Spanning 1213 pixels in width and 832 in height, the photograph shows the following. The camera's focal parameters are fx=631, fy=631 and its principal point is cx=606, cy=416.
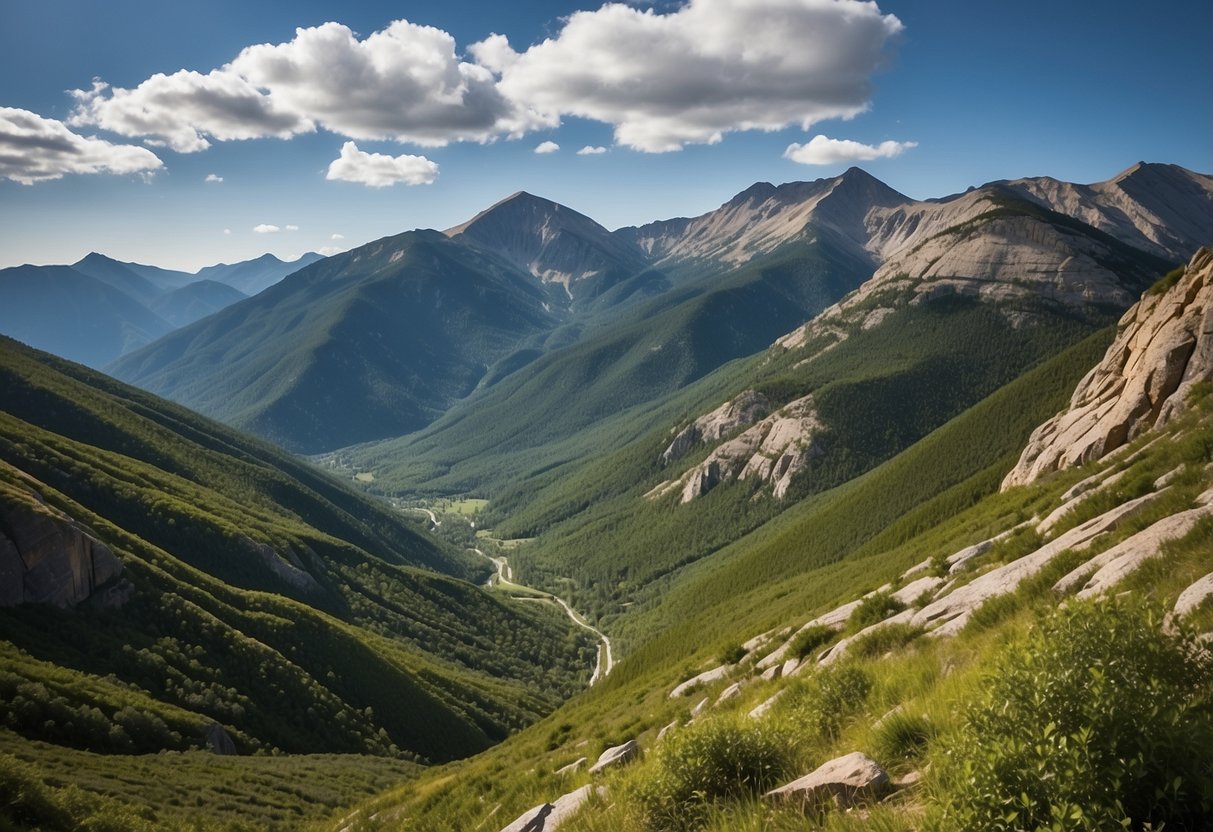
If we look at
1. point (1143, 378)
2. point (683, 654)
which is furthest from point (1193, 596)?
point (683, 654)

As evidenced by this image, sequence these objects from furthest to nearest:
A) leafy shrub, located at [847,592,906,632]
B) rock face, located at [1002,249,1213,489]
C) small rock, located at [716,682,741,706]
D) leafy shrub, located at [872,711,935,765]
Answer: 1. rock face, located at [1002,249,1213,489]
2. leafy shrub, located at [847,592,906,632]
3. small rock, located at [716,682,741,706]
4. leafy shrub, located at [872,711,935,765]

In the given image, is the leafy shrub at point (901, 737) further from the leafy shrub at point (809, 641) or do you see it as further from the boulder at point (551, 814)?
the leafy shrub at point (809, 641)

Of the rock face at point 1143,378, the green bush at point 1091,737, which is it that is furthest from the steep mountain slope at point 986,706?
the rock face at point 1143,378

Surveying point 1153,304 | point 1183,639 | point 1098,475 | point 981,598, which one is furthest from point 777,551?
point 1183,639

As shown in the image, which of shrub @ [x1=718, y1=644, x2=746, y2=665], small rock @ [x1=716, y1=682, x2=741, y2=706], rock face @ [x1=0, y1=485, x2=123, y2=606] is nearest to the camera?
small rock @ [x1=716, y1=682, x2=741, y2=706]

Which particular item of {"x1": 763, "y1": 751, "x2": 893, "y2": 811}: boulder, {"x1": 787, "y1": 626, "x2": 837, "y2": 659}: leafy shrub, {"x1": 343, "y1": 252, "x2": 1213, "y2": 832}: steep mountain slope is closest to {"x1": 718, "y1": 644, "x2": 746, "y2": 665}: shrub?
{"x1": 343, "y1": 252, "x2": 1213, "y2": 832}: steep mountain slope

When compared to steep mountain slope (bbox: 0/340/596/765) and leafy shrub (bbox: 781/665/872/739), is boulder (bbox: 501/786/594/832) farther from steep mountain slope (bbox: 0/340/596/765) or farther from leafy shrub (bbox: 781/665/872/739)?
steep mountain slope (bbox: 0/340/596/765)
